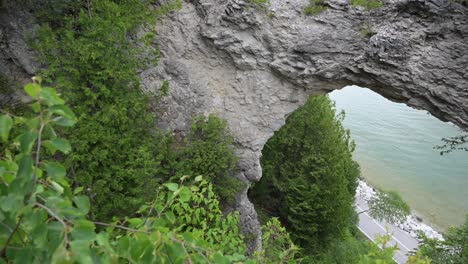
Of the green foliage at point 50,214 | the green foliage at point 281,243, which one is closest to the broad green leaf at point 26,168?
the green foliage at point 50,214

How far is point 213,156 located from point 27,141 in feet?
14.5

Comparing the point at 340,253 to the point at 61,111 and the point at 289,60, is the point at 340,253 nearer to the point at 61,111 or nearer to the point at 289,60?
the point at 289,60

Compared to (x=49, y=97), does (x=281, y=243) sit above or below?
below

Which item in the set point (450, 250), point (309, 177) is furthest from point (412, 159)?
point (450, 250)

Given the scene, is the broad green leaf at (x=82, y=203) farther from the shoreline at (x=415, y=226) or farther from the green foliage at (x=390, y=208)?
the shoreline at (x=415, y=226)

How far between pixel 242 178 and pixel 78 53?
11.5 ft

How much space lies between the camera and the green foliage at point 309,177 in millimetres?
9422

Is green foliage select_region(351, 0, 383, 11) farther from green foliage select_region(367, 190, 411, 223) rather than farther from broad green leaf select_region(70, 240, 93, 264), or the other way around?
green foliage select_region(367, 190, 411, 223)

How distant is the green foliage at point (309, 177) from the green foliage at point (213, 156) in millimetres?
4445

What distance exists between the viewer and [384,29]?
5582 mm

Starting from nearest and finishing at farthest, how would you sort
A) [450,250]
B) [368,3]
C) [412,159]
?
[368,3] < [450,250] < [412,159]

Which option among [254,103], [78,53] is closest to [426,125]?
[254,103]

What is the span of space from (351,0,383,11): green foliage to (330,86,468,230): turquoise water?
1326 cm

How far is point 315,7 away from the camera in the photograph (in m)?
5.86
